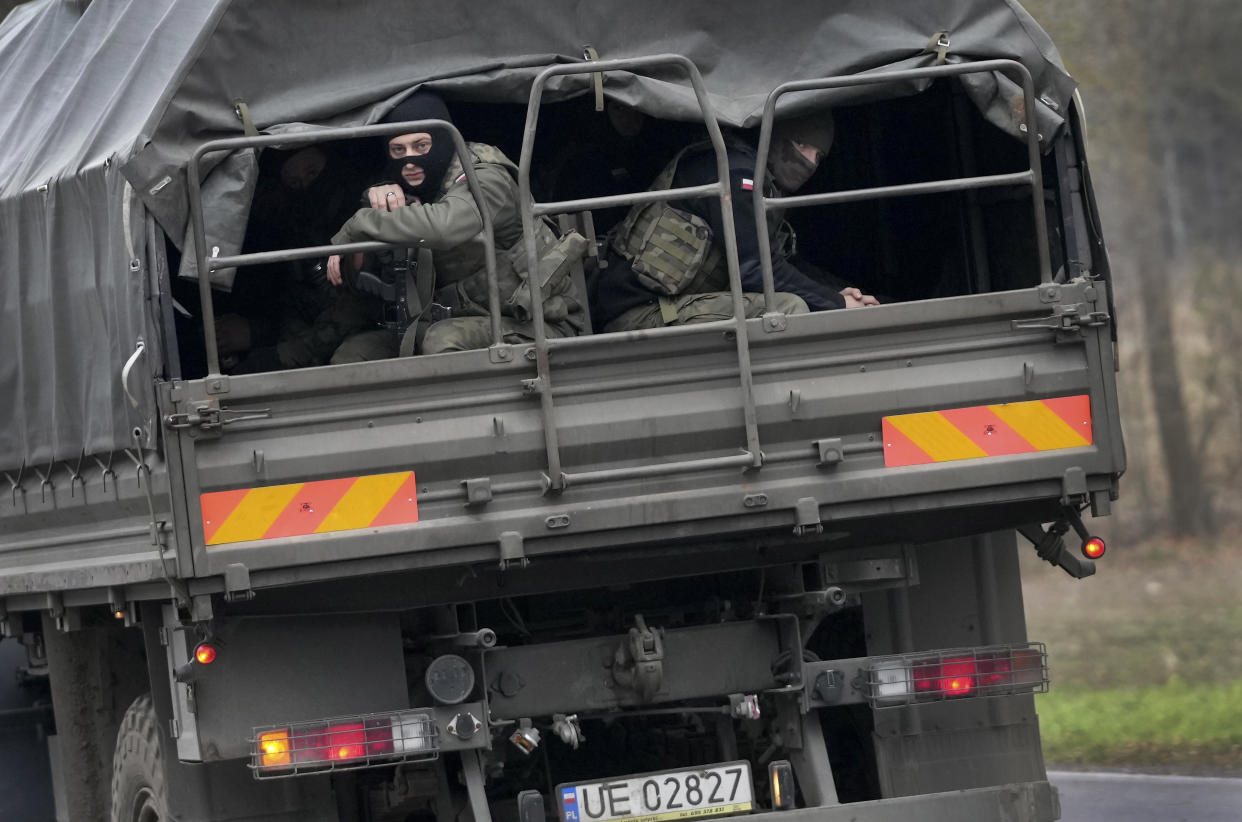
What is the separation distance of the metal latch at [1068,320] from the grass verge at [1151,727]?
4.96m

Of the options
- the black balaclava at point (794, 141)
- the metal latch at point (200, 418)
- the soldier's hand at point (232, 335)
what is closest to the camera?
the metal latch at point (200, 418)

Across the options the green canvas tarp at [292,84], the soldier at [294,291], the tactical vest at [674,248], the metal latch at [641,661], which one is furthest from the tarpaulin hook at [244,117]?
the metal latch at [641,661]

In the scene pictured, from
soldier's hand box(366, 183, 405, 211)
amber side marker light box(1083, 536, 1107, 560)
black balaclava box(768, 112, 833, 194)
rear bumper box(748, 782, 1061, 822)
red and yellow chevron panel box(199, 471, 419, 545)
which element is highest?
black balaclava box(768, 112, 833, 194)

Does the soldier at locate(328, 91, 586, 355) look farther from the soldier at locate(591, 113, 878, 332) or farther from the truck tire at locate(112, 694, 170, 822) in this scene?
the truck tire at locate(112, 694, 170, 822)

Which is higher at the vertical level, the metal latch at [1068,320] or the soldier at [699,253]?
the soldier at [699,253]

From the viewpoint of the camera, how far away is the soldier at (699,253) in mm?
6203

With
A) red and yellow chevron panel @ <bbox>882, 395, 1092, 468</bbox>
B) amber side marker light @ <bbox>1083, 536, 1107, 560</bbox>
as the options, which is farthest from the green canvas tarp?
amber side marker light @ <bbox>1083, 536, 1107, 560</bbox>

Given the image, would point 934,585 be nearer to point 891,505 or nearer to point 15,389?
point 891,505

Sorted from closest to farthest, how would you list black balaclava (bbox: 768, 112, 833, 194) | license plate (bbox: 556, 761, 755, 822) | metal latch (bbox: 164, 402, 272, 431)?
metal latch (bbox: 164, 402, 272, 431)
license plate (bbox: 556, 761, 755, 822)
black balaclava (bbox: 768, 112, 833, 194)

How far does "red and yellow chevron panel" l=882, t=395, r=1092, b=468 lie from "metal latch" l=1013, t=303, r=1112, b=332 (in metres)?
0.21

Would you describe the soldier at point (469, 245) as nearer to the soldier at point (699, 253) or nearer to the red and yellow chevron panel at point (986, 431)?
the soldier at point (699, 253)

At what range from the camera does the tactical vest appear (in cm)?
626

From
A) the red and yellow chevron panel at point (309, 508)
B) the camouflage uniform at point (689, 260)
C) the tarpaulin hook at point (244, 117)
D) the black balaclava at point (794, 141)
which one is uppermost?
the tarpaulin hook at point (244, 117)

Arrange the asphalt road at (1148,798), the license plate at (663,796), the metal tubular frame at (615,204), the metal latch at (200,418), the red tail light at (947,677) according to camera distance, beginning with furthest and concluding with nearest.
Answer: the asphalt road at (1148,798)
the red tail light at (947,677)
the license plate at (663,796)
the metal tubular frame at (615,204)
the metal latch at (200,418)
